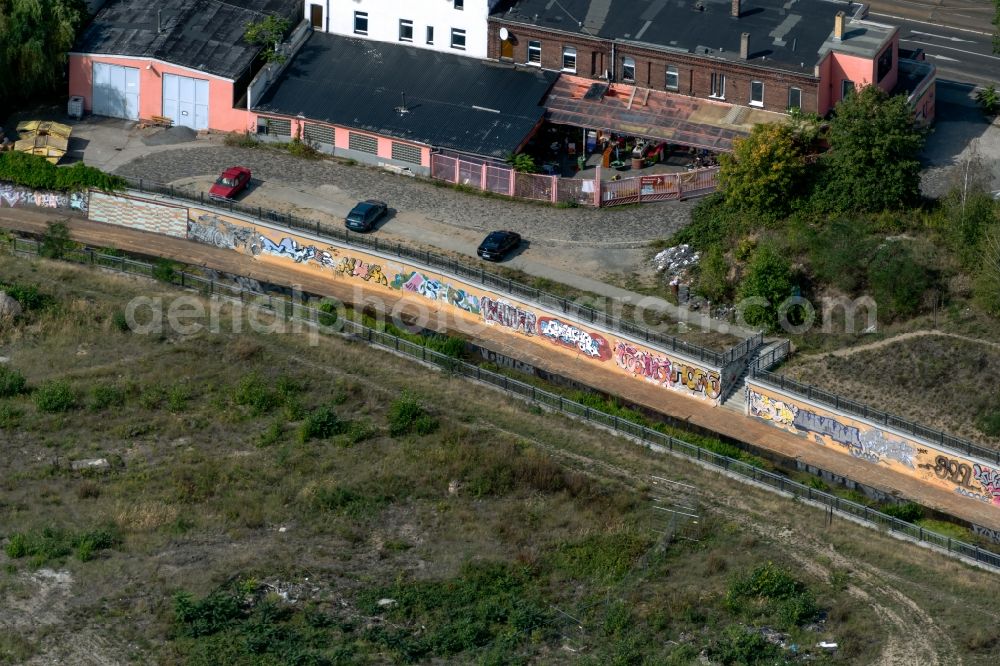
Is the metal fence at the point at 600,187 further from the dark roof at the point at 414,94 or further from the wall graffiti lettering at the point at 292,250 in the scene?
the wall graffiti lettering at the point at 292,250

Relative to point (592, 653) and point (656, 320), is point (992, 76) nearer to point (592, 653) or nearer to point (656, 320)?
point (656, 320)

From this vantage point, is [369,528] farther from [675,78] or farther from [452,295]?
[675,78]

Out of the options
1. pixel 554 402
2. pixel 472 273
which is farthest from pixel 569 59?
pixel 554 402

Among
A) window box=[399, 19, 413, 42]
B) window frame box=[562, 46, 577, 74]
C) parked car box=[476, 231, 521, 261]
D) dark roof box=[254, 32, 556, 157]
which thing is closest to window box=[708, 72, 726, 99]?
window frame box=[562, 46, 577, 74]

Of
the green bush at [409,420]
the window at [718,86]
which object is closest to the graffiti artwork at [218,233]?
the green bush at [409,420]

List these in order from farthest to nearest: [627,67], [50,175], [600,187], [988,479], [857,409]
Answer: [627,67] → [50,175] → [600,187] → [857,409] → [988,479]

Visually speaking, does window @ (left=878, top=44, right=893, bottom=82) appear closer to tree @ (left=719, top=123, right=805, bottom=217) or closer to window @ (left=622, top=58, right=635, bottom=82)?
tree @ (left=719, top=123, right=805, bottom=217)

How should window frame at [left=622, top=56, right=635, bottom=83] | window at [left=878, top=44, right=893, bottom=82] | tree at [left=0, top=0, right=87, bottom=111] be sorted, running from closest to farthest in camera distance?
window at [left=878, top=44, right=893, bottom=82] < window frame at [left=622, top=56, right=635, bottom=83] < tree at [left=0, top=0, right=87, bottom=111]
